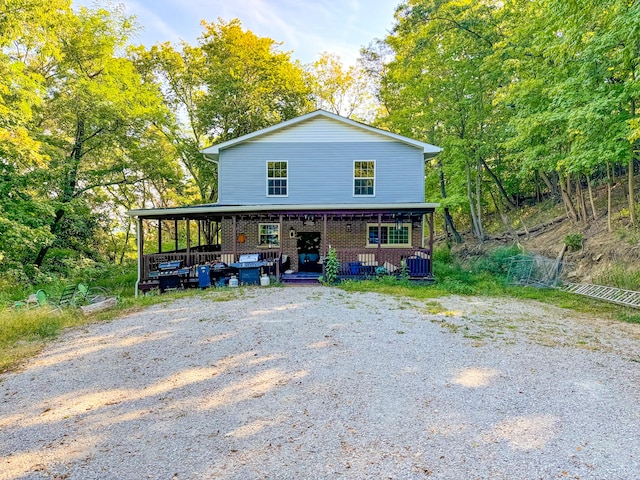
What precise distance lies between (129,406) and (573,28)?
1213 centimetres

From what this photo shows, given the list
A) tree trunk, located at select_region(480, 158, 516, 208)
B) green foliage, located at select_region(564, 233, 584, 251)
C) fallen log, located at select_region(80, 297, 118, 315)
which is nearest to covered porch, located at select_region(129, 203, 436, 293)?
fallen log, located at select_region(80, 297, 118, 315)

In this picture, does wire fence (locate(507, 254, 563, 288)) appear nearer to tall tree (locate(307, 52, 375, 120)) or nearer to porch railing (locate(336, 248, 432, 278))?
porch railing (locate(336, 248, 432, 278))

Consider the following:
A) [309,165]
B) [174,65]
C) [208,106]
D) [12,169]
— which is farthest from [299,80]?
[12,169]

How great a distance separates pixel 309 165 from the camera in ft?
48.3

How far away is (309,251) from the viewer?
15.2 meters

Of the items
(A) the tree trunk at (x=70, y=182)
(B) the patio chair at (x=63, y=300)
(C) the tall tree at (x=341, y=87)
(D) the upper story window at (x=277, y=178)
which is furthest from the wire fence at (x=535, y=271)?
(C) the tall tree at (x=341, y=87)

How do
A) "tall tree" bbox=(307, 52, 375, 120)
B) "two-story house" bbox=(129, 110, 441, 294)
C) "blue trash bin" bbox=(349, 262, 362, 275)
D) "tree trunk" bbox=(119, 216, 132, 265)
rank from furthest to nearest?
1. "tall tree" bbox=(307, 52, 375, 120)
2. "tree trunk" bbox=(119, 216, 132, 265)
3. "two-story house" bbox=(129, 110, 441, 294)
4. "blue trash bin" bbox=(349, 262, 362, 275)

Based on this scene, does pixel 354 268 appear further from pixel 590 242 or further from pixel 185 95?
pixel 185 95

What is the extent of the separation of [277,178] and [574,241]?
11696mm

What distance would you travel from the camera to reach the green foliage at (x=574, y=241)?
41.0 feet

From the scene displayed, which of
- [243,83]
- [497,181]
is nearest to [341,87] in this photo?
[243,83]

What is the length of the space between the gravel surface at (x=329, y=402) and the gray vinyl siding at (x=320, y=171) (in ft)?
26.5

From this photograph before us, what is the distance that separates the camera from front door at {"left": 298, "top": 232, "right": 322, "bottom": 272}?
15086 mm

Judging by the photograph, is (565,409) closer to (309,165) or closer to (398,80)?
(309,165)
